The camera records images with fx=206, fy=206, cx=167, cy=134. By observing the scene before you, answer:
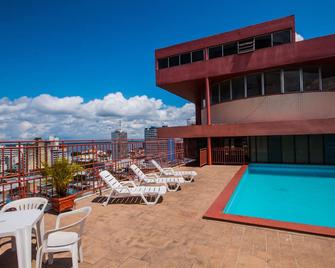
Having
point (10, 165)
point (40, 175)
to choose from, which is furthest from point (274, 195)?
point (10, 165)

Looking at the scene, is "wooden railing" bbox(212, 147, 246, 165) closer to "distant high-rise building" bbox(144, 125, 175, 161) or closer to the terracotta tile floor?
"distant high-rise building" bbox(144, 125, 175, 161)

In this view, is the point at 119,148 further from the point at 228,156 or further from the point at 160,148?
the point at 228,156

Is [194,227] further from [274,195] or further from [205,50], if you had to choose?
[205,50]

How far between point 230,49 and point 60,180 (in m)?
13.2

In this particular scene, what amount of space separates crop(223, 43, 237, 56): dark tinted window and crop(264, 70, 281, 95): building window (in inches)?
102

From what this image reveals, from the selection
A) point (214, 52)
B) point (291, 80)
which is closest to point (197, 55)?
point (214, 52)

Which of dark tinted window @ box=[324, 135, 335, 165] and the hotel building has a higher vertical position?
the hotel building

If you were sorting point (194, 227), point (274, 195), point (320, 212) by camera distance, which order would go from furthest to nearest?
point (274, 195), point (320, 212), point (194, 227)

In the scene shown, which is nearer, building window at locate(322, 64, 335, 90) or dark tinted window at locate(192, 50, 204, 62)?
building window at locate(322, 64, 335, 90)

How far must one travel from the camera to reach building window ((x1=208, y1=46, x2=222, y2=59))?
14.3m

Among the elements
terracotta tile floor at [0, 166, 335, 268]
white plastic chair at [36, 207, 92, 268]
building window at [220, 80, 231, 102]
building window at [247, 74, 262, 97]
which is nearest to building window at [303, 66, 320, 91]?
building window at [247, 74, 262, 97]

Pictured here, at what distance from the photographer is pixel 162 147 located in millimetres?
12352

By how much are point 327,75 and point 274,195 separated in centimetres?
1002

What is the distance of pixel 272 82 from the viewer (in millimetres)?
13508
